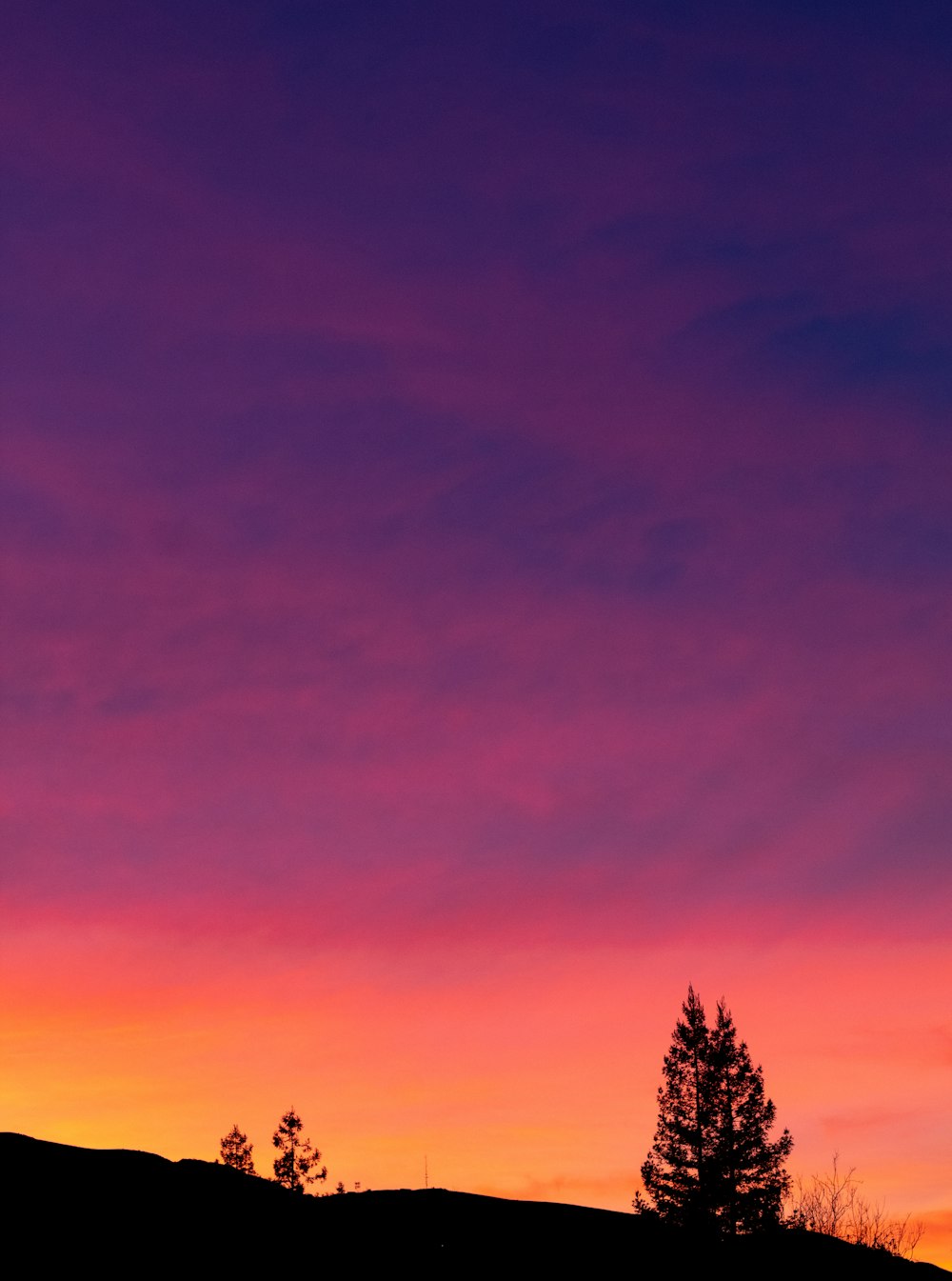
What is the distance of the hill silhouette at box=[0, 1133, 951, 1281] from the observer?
1275 inches

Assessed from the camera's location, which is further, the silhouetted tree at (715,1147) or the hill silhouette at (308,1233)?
the silhouetted tree at (715,1147)

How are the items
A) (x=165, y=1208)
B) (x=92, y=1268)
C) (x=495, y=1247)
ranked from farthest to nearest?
(x=495, y=1247) < (x=165, y=1208) < (x=92, y=1268)

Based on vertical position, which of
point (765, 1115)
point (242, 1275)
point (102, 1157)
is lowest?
point (242, 1275)

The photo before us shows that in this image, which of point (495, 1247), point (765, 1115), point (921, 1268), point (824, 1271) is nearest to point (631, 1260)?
point (495, 1247)

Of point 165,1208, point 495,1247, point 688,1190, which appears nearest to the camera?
point 165,1208

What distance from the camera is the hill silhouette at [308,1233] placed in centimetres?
3238

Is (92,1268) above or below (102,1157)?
below

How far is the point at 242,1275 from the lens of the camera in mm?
32531

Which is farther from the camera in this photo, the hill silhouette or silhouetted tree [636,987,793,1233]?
silhouetted tree [636,987,793,1233]

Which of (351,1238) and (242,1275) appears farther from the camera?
(351,1238)

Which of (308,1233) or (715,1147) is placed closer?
(308,1233)

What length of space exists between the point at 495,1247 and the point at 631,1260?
15.6 feet

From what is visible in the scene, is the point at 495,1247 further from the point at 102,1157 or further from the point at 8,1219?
the point at 8,1219

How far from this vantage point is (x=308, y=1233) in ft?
118
